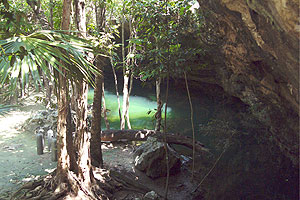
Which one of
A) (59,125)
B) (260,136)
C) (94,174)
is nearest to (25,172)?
(94,174)

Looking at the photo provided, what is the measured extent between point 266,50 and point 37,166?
476 centimetres

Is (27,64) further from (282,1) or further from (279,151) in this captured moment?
(279,151)

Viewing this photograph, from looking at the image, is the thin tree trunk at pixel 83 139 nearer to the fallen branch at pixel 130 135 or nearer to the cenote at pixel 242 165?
the cenote at pixel 242 165

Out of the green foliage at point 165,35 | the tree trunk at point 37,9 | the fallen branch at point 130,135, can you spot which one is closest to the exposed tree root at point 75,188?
the green foliage at point 165,35

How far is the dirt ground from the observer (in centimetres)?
539

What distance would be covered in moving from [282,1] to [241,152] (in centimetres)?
474

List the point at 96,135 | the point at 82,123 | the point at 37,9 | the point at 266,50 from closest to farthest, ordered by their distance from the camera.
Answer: the point at 266,50
the point at 82,123
the point at 96,135
the point at 37,9

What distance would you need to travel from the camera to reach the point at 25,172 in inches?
225

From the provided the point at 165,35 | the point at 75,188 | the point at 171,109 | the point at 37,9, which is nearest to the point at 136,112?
the point at 171,109

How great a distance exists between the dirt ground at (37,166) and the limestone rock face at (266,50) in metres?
2.00

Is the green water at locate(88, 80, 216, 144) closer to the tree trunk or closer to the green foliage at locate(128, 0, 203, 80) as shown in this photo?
the tree trunk

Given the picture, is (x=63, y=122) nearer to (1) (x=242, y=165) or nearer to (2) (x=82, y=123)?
(2) (x=82, y=123)

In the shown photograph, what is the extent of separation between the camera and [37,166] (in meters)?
6.04

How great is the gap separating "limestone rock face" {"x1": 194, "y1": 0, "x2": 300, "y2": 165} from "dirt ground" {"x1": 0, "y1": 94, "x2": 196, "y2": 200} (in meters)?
2.00
